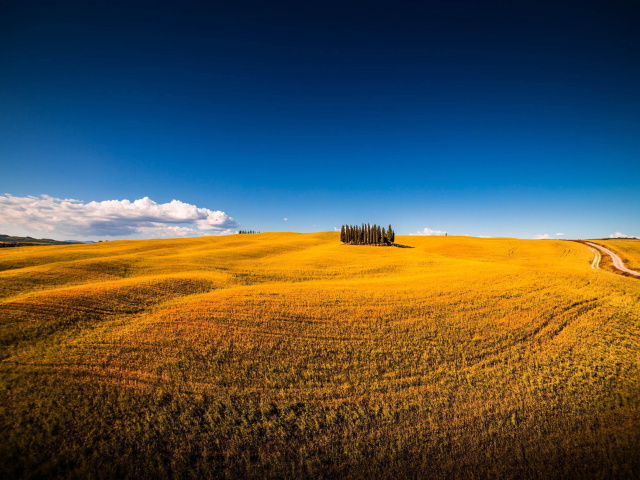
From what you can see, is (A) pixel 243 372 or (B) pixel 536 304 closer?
(A) pixel 243 372

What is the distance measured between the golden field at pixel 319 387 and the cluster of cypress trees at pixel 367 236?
64.2m

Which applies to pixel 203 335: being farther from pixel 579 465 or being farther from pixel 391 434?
pixel 579 465

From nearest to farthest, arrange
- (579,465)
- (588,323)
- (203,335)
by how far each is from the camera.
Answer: (579,465) → (203,335) → (588,323)

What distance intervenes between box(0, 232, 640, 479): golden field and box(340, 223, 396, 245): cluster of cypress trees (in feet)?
211

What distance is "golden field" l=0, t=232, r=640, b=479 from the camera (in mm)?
9422

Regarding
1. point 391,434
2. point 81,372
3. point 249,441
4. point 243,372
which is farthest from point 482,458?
point 81,372

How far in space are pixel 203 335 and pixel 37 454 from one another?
785cm

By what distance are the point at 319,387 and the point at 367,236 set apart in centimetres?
7865

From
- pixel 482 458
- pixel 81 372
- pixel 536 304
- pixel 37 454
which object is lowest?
pixel 482 458

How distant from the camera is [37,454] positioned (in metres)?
8.80

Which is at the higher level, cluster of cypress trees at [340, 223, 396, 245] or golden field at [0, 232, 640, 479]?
cluster of cypress trees at [340, 223, 396, 245]

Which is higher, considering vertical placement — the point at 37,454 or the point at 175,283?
the point at 175,283

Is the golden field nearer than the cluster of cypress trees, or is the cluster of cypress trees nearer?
the golden field

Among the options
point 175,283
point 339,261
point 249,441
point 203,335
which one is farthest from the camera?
point 339,261
